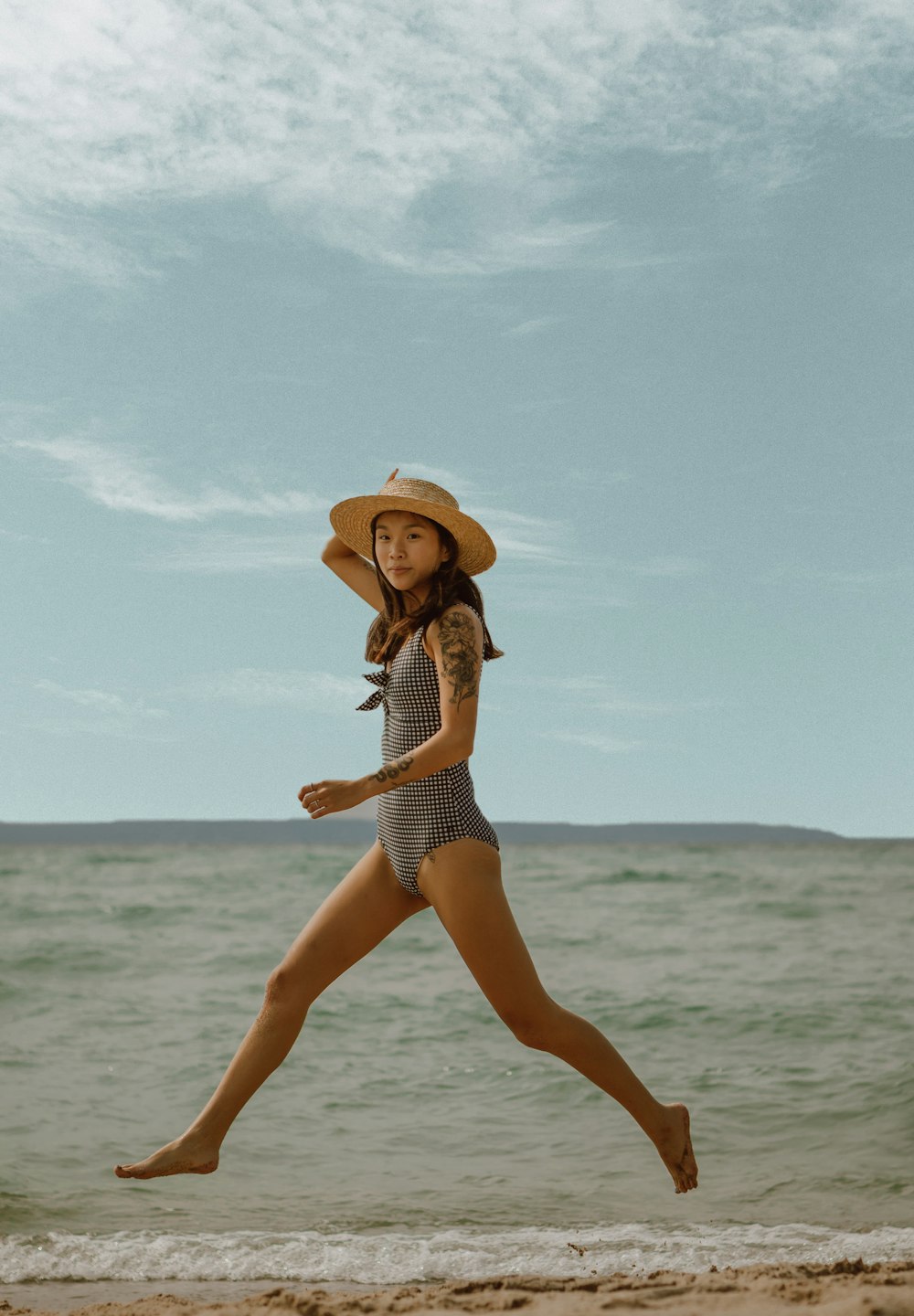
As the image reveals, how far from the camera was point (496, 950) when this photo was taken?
3977mm

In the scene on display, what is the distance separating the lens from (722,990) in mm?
15648

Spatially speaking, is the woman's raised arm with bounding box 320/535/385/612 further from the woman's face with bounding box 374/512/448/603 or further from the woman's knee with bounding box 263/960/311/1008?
the woman's knee with bounding box 263/960/311/1008

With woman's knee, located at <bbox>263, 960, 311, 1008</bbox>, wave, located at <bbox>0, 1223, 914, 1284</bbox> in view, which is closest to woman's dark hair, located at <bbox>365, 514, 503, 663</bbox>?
woman's knee, located at <bbox>263, 960, 311, 1008</bbox>

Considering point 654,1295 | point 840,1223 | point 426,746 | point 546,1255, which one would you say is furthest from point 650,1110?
point 840,1223

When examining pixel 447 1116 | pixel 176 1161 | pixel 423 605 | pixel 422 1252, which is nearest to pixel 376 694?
pixel 423 605

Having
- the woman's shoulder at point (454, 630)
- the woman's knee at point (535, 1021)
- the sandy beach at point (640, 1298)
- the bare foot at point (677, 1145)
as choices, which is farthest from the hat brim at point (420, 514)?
the sandy beach at point (640, 1298)

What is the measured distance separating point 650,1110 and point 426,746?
1.44 meters

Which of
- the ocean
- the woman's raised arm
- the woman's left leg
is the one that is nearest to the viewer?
the woman's left leg

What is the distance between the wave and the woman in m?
2.36

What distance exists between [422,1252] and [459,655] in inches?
154

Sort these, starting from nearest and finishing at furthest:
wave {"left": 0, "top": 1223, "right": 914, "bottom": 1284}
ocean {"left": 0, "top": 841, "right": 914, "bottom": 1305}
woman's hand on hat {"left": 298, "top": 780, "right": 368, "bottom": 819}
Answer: woman's hand on hat {"left": 298, "top": 780, "right": 368, "bottom": 819} < wave {"left": 0, "top": 1223, "right": 914, "bottom": 1284} < ocean {"left": 0, "top": 841, "right": 914, "bottom": 1305}

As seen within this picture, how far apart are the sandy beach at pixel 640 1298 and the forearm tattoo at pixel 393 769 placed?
4.80 ft

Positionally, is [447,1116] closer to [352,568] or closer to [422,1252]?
[422,1252]

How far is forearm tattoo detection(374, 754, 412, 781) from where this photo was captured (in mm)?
3799
